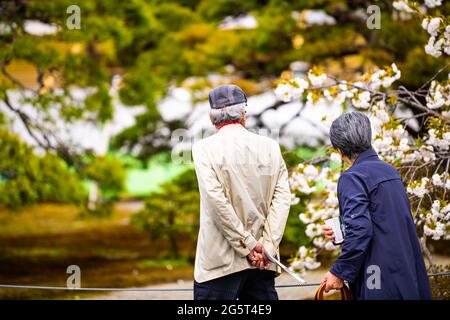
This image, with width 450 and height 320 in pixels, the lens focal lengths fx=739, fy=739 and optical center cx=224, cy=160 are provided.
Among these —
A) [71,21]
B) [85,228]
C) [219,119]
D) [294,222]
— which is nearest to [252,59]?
[71,21]

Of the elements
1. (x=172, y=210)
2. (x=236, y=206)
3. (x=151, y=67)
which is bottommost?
(x=236, y=206)

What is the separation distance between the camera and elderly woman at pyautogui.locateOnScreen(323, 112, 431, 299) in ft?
10.3

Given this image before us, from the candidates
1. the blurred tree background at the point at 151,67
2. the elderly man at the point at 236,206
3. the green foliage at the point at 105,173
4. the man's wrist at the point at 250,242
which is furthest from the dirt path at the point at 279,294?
the man's wrist at the point at 250,242

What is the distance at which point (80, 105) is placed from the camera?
9.51 m

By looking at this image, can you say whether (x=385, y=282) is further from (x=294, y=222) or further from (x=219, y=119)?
(x=294, y=222)

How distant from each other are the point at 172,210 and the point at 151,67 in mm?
3517

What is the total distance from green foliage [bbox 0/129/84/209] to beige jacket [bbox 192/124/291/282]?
5668mm

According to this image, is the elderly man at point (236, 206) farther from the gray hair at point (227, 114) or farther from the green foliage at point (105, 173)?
the green foliage at point (105, 173)

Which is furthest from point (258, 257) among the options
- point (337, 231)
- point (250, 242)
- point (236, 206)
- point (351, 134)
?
point (351, 134)

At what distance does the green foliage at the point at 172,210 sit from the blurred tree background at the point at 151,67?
16 millimetres

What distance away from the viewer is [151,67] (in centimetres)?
1302

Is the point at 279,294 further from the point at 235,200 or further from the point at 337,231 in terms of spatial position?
the point at 337,231

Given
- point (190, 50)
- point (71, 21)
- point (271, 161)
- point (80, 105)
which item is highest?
point (190, 50)
